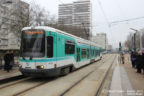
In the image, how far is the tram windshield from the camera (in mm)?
8180

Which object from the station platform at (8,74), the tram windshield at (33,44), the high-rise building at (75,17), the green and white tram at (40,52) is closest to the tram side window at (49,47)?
the green and white tram at (40,52)

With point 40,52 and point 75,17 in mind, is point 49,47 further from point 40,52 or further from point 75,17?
point 75,17

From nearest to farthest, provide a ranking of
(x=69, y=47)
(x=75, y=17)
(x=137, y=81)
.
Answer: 1. (x=137, y=81)
2. (x=69, y=47)
3. (x=75, y=17)

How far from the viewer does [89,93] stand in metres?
6.40

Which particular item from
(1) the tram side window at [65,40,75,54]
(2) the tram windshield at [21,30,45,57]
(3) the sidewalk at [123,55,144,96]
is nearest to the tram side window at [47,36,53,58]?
(2) the tram windshield at [21,30,45,57]

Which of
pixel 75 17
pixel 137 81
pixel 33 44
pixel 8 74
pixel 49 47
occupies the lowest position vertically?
pixel 137 81

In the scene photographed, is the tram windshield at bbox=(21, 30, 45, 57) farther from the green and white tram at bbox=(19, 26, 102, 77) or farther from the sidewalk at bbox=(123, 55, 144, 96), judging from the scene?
the sidewalk at bbox=(123, 55, 144, 96)

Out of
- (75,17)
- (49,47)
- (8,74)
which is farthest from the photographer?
(75,17)

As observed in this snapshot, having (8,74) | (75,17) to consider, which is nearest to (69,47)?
(8,74)

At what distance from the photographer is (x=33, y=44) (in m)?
8.25

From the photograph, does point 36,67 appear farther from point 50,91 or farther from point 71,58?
point 71,58

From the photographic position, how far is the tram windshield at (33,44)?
8.18m

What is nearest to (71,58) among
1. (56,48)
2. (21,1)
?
(56,48)

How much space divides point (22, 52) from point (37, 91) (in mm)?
2833
